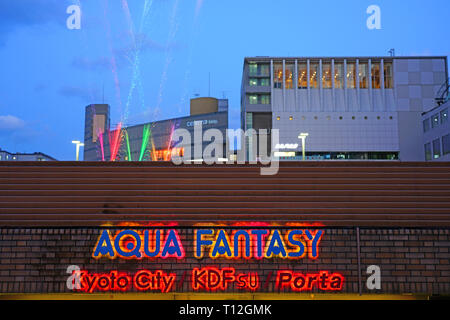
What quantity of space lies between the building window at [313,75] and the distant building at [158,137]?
20.0 meters

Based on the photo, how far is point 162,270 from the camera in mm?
12492

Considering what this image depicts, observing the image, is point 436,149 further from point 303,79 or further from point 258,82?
point 258,82

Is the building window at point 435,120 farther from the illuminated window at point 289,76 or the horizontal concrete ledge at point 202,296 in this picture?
the horizontal concrete ledge at point 202,296

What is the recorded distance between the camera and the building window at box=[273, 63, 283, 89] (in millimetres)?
75250

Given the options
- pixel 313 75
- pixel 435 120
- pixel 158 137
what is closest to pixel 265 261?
pixel 435 120

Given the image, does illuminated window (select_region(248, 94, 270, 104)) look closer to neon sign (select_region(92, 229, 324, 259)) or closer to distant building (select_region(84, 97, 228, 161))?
distant building (select_region(84, 97, 228, 161))

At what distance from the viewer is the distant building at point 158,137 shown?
88.0m

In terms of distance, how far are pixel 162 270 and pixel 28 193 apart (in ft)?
16.6

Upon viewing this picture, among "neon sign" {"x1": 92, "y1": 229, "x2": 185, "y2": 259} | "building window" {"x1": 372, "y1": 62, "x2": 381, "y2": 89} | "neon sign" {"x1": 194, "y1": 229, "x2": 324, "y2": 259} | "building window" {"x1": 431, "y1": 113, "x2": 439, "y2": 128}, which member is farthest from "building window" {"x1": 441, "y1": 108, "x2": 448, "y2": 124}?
"neon sign" {"x1": 92, "y1": 229, "x2": 185, "y2": 259}

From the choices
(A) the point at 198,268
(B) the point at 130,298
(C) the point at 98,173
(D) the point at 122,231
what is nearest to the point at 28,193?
(C) the point at 98,173

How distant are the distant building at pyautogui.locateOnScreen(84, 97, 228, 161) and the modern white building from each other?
45.7 feet

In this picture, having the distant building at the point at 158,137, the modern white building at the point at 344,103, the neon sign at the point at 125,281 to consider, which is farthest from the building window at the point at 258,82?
the neon sign at the point at 125,281
